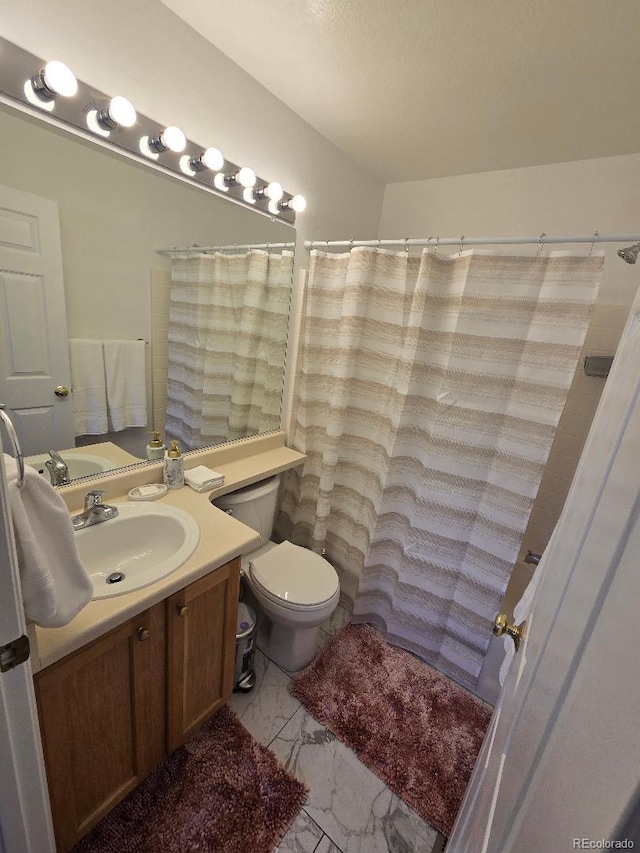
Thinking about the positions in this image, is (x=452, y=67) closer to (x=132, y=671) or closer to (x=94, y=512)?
(x=94, y=512)

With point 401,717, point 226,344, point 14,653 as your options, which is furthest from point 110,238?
point 401,717

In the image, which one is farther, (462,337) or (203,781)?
(462,337)

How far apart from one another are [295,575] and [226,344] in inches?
44.8

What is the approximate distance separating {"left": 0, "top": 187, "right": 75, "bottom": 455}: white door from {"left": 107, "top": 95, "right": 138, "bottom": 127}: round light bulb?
336 millimetres

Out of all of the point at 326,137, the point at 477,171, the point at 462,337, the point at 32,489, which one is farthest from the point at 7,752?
the point at 477,171

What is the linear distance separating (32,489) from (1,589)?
7.1 inches

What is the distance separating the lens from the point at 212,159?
1.33 meters

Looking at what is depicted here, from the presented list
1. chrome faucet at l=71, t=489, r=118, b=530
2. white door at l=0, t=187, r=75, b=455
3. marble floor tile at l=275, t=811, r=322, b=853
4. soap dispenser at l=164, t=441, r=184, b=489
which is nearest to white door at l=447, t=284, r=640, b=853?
marble floor tile at l=275, t=811, r=322, b=853

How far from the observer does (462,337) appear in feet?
4.71

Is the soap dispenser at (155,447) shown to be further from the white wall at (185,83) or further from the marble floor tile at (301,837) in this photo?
the marble floor tile at (301,837)

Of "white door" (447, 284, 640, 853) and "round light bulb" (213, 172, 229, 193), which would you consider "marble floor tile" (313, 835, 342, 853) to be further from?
"round light bulb" (213, 172, 229, 193)

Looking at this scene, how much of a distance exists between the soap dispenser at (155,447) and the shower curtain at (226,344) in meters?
0.06

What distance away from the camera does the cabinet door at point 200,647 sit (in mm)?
1077

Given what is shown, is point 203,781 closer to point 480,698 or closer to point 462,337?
point 480,698
